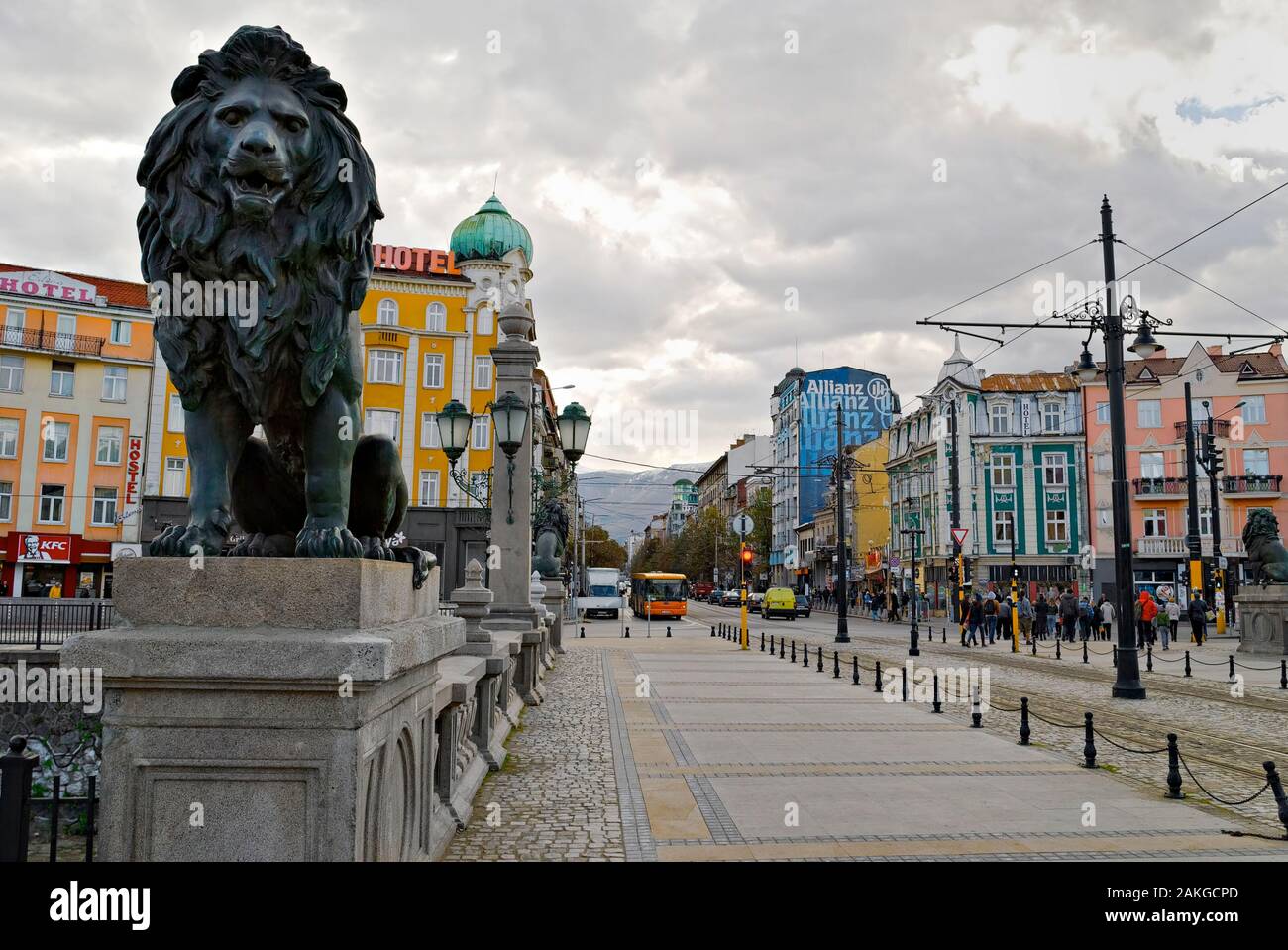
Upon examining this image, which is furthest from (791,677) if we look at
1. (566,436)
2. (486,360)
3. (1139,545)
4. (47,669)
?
(1139,545)

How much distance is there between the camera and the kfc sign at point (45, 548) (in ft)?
125

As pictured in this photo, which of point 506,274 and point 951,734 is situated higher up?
point 506,274

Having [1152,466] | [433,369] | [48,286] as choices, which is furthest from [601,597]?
[1152,466]

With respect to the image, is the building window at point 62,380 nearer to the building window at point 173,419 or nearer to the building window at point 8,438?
the building window at point 8,438

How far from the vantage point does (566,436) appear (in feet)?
A: 52.0

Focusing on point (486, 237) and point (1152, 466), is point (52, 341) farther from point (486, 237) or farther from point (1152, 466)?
point (1152, 466)

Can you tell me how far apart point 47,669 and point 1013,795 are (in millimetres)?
10523

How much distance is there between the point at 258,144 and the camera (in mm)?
3059

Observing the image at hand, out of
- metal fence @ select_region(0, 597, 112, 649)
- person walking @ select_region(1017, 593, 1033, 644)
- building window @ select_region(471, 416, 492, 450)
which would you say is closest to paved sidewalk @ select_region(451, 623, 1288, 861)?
metal fence @ select_region(0, 597, 112, 649)

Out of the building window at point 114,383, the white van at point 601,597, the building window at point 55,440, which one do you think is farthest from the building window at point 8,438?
the white van at point 601,597

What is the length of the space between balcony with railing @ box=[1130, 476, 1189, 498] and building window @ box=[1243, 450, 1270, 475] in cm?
346

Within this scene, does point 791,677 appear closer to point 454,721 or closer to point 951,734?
point 951,734

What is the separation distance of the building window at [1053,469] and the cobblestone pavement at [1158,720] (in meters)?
30.3

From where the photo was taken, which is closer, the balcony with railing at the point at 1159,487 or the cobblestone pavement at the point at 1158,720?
the cobblestone pavement at the point at 1158,720
